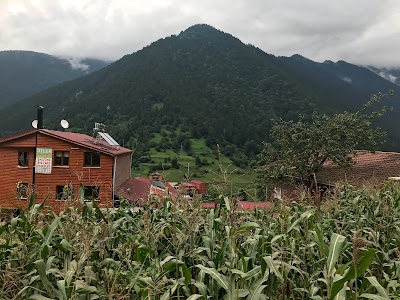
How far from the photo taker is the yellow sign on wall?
3047cm

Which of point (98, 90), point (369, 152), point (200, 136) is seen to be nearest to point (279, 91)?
point (200, 136)

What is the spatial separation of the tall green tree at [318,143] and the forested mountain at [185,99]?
2090 inches

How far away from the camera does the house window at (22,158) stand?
31094 mm

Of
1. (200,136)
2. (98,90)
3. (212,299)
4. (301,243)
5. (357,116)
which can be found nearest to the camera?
(212,299)

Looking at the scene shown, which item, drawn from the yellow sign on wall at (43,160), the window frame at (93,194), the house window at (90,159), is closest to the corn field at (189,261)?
the window frame at (93,194)

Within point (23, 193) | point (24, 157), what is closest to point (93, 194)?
point (23, 193)

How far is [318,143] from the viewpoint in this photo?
25312 mm

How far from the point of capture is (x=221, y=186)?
407 cm

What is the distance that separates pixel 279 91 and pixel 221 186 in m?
112

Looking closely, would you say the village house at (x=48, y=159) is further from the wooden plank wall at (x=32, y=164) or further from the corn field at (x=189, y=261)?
the corn field at (x=189, y=261)

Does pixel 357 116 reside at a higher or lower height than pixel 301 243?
higher

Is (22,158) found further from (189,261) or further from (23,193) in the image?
(189,261)

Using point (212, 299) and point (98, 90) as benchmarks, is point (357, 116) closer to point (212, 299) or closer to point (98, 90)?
point (212, 299)

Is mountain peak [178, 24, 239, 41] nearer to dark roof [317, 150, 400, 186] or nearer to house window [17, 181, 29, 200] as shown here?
dark roof [317, 150, 400, 186]
